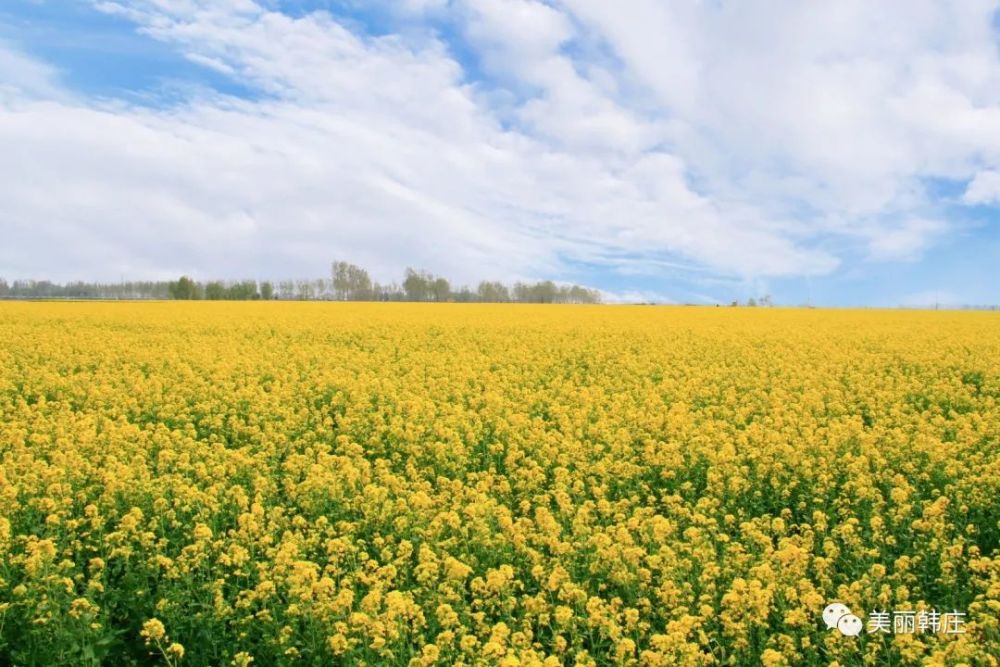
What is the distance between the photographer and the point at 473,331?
85.9 feet

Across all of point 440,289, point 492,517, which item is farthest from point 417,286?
point 492,517

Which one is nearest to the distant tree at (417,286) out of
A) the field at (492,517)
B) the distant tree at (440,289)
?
the distant tree at (440,289)

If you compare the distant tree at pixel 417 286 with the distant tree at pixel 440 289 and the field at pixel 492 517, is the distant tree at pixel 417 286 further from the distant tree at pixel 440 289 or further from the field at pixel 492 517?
the field at pixel 492 517

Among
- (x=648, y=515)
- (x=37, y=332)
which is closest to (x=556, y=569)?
(x=648, y=515)

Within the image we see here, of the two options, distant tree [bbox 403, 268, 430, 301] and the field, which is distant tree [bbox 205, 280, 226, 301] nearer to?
distant tree [bbox 403, 268, 430, 301]

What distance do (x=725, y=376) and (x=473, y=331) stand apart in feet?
40.6

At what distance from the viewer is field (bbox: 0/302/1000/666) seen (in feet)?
16.6

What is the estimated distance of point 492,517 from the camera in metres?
7.10

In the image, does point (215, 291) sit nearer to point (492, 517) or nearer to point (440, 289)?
point (440, 289)

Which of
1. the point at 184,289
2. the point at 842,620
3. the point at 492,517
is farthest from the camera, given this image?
the point at 184,289

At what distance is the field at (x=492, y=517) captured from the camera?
507 centimetres

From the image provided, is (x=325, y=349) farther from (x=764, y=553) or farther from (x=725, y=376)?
(x=764, y=553)

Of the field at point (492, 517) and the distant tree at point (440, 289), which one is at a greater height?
the distant tree at point (440, 289)

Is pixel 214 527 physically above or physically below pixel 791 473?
below
